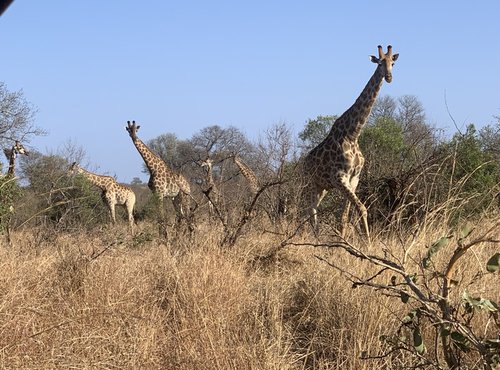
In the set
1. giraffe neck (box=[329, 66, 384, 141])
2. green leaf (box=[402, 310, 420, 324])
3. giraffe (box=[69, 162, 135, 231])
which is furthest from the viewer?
giraffe (box=[69, 162, 135, 231])

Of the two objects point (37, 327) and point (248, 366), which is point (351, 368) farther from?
point (37, 327)

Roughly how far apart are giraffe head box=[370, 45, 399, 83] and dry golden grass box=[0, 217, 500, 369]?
11.2ft

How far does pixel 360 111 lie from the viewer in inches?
328

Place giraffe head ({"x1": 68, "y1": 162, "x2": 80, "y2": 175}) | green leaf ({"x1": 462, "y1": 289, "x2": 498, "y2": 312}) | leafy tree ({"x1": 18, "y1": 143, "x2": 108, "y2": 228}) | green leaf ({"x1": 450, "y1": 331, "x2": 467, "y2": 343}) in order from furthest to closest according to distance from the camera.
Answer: giraffe head ({"x1": 68, "y1": 162, "x2": 80, "y2": 175}) < leafy tree ({"x1": 18, "y1": 143, "x2": 108, "y2": 228}) < green leaf ({"x1": 450, "y1": 331, "x2": 467, "y2": 343}) < green leaf ({"x1": 462, "y1": 289, "x2": 498, "y2": 312})

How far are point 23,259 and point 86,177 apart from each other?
1043 cm

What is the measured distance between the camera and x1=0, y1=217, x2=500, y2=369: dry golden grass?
10.7 ft

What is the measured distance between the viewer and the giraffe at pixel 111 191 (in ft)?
49.6

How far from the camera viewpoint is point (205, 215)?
22.9 feet

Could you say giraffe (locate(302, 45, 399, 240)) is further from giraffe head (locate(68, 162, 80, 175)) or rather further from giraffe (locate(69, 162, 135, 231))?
giraffe (locate(69, 162, 135, 231))

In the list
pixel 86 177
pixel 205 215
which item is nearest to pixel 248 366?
pixel 205 215

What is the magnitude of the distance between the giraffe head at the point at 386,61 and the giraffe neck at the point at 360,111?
0.22 ft

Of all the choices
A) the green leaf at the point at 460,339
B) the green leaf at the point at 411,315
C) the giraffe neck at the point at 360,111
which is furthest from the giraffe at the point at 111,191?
the green leaf at the point at 460,339

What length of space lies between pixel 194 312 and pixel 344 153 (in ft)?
15.0

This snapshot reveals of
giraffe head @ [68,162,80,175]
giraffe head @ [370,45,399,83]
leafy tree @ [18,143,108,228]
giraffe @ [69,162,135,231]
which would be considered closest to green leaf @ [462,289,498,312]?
giraffe head @ [370,45,399,83]
